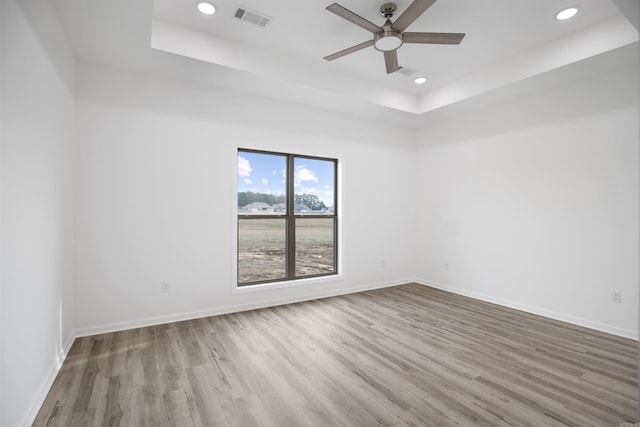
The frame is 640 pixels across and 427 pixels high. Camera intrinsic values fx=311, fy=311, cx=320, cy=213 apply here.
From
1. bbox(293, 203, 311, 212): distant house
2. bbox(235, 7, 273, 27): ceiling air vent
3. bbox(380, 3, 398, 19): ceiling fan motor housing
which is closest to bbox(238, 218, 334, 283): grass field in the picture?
bbox(293, 203, 311, 212): distant house

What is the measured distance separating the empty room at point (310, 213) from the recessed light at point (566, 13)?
2 cm

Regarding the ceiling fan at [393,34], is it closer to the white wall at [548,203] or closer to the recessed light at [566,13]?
the recessed light at [566,13]

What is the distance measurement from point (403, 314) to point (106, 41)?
4261 millimetres

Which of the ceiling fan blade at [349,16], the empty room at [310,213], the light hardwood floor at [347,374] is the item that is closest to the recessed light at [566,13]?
the empty room at [310,213]

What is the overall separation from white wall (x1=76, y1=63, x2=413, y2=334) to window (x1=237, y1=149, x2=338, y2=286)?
0.24m

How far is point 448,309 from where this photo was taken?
4.11 m

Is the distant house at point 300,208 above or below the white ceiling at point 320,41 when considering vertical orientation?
below

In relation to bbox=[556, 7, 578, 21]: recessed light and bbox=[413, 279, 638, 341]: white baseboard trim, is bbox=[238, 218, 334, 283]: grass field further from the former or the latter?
bbox=[556, 7, 578, 21]: recessed light

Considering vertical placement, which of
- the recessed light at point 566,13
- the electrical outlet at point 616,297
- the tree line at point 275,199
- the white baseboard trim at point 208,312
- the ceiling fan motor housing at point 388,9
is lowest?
the white baseboard trim at point 208,312

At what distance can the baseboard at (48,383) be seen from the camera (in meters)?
1.87

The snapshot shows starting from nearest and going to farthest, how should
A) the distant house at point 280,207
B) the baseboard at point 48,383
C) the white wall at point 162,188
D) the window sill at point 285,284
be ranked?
the baseboard at point 48,383 → the white wall at point 162,188 → the window sill at point 285,284 → the distant house at point 280,207

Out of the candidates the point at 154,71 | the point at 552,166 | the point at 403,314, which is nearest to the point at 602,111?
the point at 552,166

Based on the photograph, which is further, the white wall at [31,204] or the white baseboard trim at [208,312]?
the white baseboard trim at [208,312]

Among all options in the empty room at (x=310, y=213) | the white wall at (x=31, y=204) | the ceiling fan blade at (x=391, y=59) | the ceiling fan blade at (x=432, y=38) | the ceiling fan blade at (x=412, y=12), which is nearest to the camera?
the white wall at (x=31, y=204)
